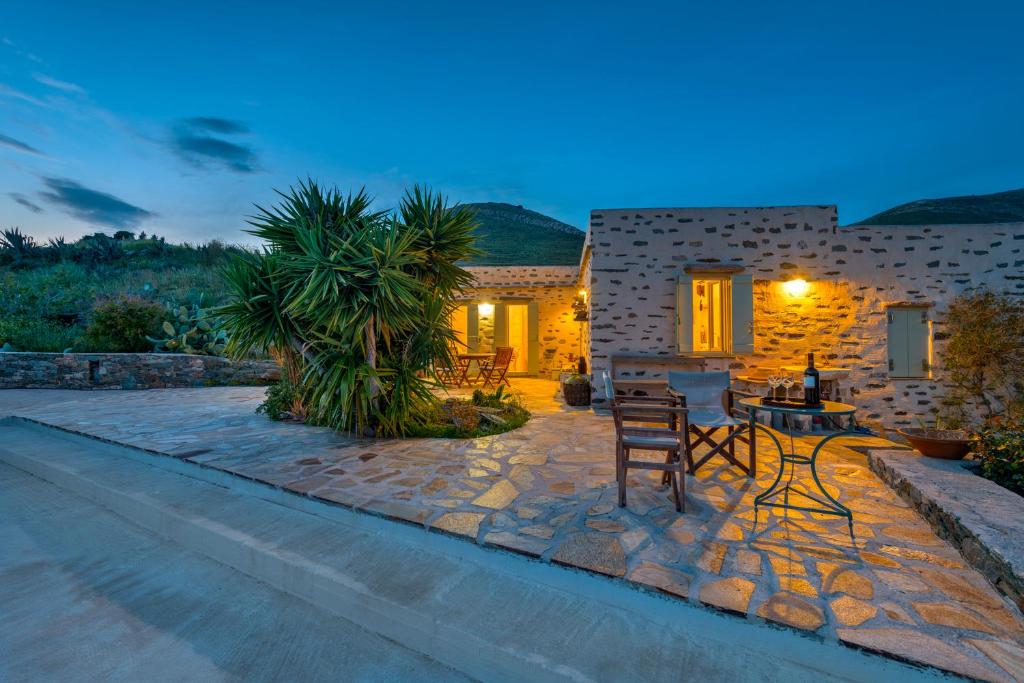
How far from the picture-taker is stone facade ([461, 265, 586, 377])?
1107 cm

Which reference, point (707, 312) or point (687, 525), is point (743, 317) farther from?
point (687, 525)

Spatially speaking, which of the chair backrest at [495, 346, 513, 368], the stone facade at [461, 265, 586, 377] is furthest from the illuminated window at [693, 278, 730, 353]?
the chair backrest at [495, 346, 513, 368]

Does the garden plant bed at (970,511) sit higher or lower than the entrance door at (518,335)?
lower

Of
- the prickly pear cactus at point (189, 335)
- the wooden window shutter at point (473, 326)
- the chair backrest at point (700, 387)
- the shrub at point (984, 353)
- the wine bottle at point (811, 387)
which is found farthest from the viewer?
the wooden window shutter at point (473, 326)

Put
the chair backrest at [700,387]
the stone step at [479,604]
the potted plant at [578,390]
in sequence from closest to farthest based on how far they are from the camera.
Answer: the stone step at [479,604] < the chair backrest at [700,387] < the potted plant at [578,390]

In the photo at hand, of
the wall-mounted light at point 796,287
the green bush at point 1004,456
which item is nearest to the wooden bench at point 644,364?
the wall-mounted light at point 796,287

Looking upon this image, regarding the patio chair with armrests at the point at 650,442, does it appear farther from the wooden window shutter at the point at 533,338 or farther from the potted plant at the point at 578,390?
the wooden window shutter at the point at 533,338

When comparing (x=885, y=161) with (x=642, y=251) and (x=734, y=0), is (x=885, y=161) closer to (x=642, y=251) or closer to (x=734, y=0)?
(x=734, y=0)

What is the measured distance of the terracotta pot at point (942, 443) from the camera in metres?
3.29

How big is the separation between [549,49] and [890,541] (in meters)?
11.8

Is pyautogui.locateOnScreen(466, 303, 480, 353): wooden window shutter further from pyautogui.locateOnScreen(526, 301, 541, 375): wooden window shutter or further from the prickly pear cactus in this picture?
the prickly pear cactus

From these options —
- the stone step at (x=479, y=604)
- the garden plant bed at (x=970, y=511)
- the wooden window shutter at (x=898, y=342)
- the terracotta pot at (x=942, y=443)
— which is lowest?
the stone step at (x=479, y=604)

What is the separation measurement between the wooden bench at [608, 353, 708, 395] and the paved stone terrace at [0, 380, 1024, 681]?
189 cm

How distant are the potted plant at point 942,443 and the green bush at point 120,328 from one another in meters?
12.9
